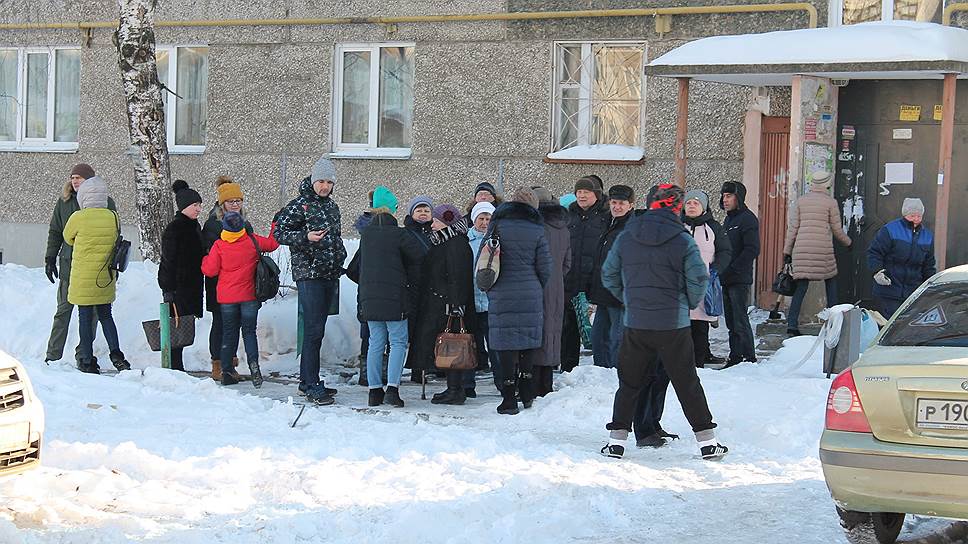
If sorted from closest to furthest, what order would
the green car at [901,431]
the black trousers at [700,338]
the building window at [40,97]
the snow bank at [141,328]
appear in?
the green car at [901,431]
the black trousers at [700,338]
the snow bank at [141,328]
the building window at [40,97]

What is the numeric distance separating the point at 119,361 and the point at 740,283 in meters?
5.67

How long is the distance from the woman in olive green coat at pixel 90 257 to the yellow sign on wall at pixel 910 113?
7890 millimetres

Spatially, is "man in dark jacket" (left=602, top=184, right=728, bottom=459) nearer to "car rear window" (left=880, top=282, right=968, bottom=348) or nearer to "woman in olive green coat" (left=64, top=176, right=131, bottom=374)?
"car rear window" (left=880, top=282, right=968, bottom=348)

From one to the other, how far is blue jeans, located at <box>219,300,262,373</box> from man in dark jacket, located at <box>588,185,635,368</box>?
2852 millimetres

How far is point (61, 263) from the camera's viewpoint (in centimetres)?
1251

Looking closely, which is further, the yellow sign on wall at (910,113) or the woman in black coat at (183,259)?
the yellow sign on wall at (910,113)

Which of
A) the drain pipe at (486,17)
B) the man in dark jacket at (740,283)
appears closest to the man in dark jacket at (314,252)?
the man in dark jacket at (740,283)

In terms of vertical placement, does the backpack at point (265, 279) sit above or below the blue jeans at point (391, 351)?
above

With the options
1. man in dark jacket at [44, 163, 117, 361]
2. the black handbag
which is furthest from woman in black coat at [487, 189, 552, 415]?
man in dark jacket at [44, 163, 117, 361]

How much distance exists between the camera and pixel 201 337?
13.1m

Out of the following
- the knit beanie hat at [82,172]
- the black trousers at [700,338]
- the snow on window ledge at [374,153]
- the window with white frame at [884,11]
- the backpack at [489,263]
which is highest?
the window with white frame at [884,11]

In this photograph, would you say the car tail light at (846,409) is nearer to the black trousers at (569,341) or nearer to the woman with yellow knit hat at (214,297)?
the black trousers at (569,341)

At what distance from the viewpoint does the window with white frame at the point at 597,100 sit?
17.1m

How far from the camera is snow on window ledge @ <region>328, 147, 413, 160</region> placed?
1816 cm
